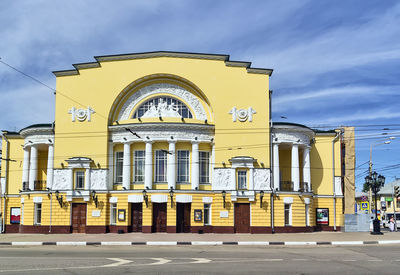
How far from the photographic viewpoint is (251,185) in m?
33.5

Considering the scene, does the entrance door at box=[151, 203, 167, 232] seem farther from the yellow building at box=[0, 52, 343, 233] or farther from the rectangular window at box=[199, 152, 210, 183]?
the rectangular window at box=[199, 152, 210, 183]

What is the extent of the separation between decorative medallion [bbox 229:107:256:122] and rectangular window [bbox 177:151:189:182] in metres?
4.66

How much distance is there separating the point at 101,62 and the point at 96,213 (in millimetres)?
11849

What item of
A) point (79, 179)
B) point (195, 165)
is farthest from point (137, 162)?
point (79, 179)

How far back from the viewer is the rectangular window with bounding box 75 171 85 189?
113ft

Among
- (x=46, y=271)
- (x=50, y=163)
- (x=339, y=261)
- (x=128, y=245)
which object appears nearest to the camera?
(x=46, y=271)

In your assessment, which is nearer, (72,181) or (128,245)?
(128,245)

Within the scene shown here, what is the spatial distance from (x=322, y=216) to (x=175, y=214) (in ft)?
42.2

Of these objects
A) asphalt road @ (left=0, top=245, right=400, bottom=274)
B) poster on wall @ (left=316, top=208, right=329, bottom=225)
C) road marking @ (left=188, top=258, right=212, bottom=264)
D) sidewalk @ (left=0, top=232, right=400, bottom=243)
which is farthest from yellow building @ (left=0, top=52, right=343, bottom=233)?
road marking @ (left=188, top=258, right=212, bottom=264)

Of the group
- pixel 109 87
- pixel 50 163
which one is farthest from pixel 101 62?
pixel 50 163

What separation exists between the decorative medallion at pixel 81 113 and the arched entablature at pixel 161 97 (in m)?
1.70

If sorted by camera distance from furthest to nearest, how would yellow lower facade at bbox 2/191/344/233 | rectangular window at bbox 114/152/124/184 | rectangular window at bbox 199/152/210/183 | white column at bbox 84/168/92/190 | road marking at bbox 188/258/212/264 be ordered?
rectangular window at bbox 114/152/124/184
rectangular window at bbox 199/152/210/183
white column at bbox 84/168/92/190
yellow lower facade at bbox 2/191/344/233
road marking at bbox 188/258/212/264

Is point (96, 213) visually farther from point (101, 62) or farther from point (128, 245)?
point (101, 62)

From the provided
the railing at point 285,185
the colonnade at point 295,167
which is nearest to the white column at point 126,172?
the colonnade at point 295,167
